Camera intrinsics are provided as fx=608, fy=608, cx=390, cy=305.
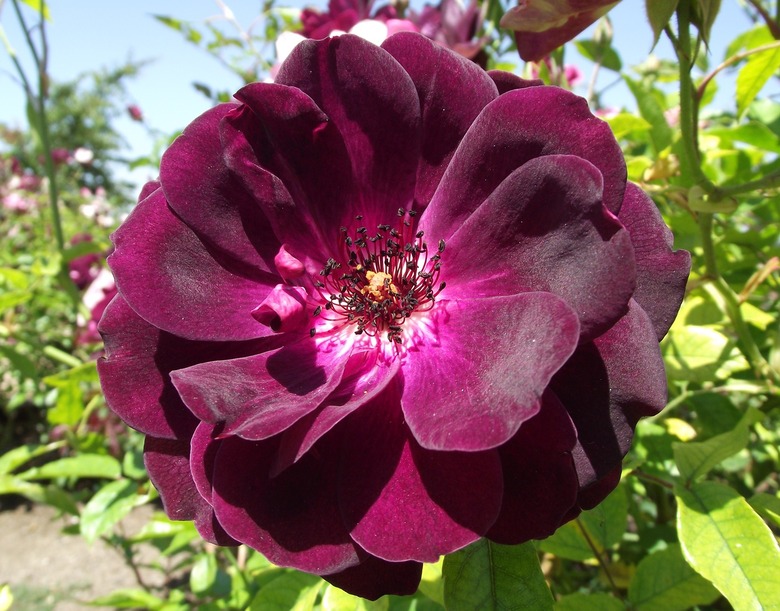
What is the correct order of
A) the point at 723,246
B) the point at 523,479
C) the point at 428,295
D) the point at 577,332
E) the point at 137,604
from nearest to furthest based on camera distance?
the point at 577,332
the point at 523,479
the point at 428,295
the point at 723,246
the point at 137,604

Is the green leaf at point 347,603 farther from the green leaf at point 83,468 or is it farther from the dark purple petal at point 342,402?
the green leaf at point 83,468

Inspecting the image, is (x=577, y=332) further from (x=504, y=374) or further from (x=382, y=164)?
(x=382, y=164)

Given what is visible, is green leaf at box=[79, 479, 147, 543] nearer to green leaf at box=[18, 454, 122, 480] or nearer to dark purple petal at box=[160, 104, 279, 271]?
green leaf at box=[18, 454, 122, 480]

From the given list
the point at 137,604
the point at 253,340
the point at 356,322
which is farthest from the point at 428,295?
the point at 137,604

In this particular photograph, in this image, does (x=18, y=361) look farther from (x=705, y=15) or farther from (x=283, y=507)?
(x=705, y=15)

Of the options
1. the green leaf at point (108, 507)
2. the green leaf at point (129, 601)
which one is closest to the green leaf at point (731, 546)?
the green leaf at point (108, 507)

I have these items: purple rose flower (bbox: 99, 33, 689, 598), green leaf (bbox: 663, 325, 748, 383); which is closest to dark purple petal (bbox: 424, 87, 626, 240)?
purple rose flower (bbox: 99, 33, 689, 598)
